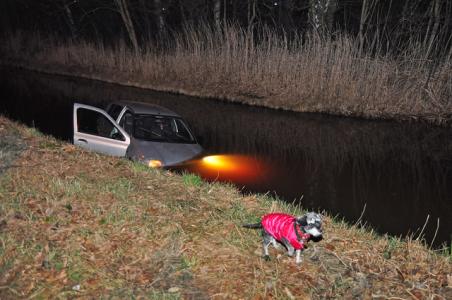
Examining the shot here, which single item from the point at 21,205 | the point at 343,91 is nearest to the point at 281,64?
the point at 343,91

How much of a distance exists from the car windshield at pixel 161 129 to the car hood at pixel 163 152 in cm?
23

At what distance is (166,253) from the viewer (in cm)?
427

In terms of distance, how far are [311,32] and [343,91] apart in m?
2.66

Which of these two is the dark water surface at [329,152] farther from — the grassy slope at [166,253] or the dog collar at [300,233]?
the dog collar at [300,233]

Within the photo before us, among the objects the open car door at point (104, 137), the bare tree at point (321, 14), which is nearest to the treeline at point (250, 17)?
the bare tree at point (321, 14)

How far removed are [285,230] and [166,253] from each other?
3.75 feet

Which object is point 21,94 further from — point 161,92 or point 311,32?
point 311,32

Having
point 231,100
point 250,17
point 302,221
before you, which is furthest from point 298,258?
point 250,17

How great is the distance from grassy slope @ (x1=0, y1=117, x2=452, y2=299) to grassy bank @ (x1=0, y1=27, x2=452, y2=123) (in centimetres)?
1152

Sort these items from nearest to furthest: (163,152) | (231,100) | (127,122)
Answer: (163,152) < (127,122) < (231,100)

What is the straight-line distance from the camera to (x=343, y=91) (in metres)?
16.8

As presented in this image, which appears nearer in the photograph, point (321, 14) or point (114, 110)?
point (114, 110)

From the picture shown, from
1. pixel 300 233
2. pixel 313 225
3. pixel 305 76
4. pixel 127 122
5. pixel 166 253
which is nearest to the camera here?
pixel 313 225

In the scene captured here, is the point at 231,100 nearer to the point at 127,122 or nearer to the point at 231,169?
the point at 231,169
